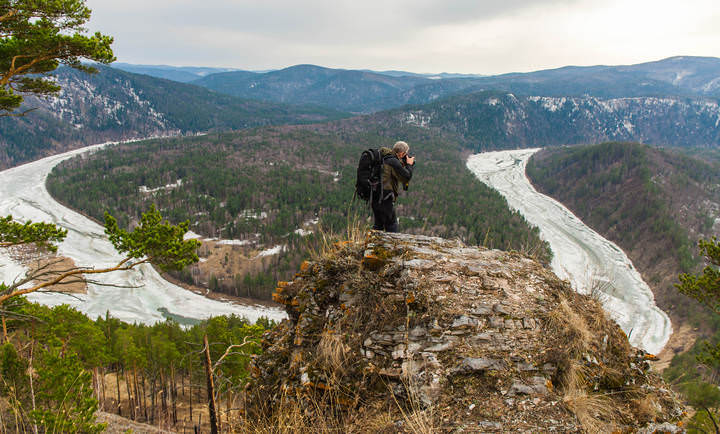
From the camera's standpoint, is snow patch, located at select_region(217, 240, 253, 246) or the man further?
snow patch, located at select_region(217, 240, 253, 246)

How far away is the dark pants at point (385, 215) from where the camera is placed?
9.97m

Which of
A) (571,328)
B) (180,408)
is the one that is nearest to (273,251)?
(180,408)

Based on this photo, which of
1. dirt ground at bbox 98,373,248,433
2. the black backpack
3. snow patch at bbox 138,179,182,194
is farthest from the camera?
snow patch at bbox 138,179,182,194

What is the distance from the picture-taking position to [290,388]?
19.9 feet

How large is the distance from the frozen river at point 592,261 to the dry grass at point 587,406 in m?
3.70

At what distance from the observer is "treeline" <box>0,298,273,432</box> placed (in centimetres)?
822

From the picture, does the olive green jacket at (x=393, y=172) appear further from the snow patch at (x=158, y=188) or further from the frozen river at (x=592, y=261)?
the snow patch at (x=158, y=188)

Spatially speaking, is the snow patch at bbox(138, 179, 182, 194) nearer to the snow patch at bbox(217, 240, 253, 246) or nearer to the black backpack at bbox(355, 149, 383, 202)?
the snow patch at bbox(217, 240, 253, 246)

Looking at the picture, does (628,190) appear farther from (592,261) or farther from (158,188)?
(158,188)

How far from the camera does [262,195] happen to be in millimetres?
118875

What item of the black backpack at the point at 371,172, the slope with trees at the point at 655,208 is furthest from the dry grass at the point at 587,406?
the slope with trees at the point at 655,208

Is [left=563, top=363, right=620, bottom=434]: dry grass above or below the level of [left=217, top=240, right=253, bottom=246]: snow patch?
above

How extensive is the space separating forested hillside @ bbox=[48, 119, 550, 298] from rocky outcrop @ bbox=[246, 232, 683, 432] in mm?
51918

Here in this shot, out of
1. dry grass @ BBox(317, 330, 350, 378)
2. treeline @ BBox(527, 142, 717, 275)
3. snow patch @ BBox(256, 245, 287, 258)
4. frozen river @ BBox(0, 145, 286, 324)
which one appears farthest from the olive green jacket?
treeline @ BBox(527, 142, 717, 275)
